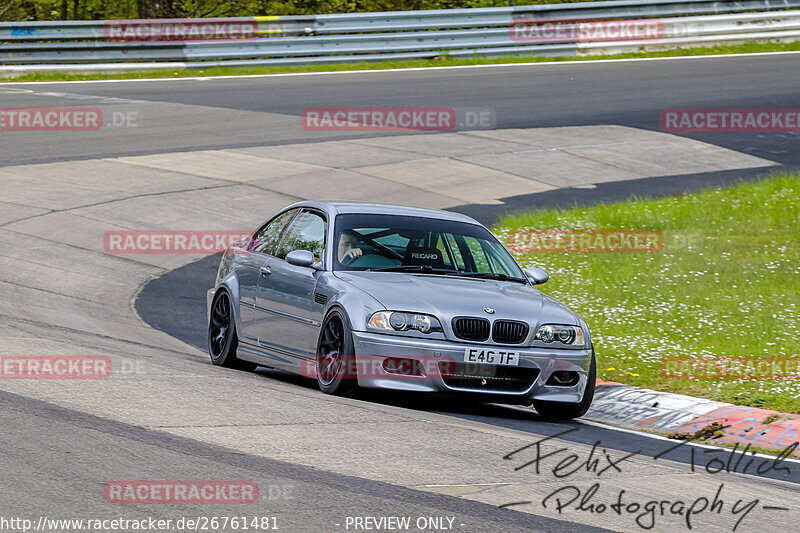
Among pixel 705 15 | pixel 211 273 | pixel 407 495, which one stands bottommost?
pixel 211 273

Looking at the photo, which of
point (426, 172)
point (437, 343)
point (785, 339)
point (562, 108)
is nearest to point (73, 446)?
point (437, 343)

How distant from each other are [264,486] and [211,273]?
9.29 m

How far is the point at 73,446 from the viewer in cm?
634

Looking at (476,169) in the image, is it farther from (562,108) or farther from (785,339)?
(785,339)
